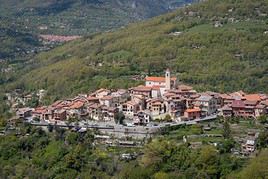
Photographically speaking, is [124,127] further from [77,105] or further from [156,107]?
[77,105]

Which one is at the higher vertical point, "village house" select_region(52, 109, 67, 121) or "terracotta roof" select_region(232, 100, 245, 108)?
"terracotta roof" select_region(232, 100, 245, 108)

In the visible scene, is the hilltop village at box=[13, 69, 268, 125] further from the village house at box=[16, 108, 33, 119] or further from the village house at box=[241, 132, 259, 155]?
the village house at box=[241, 132, 259, 155]

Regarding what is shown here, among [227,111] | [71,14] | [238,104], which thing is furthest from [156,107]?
[71,14]

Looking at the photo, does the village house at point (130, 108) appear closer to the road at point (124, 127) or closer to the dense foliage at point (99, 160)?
the road at point (124, 127)

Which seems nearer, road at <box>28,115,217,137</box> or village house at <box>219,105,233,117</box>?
road at <box>28,115,217,137</box>

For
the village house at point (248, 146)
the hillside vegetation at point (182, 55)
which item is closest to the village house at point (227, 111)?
the village house at point (248, 146)

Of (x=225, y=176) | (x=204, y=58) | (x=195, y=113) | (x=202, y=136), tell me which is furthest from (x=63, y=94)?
(x=225, y=176)

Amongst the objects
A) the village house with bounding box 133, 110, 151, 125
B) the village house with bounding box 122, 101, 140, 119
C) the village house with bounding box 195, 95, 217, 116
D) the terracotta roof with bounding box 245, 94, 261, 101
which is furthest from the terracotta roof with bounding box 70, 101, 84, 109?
the terracotta roof with bounding box 245, 94, 261, 101
